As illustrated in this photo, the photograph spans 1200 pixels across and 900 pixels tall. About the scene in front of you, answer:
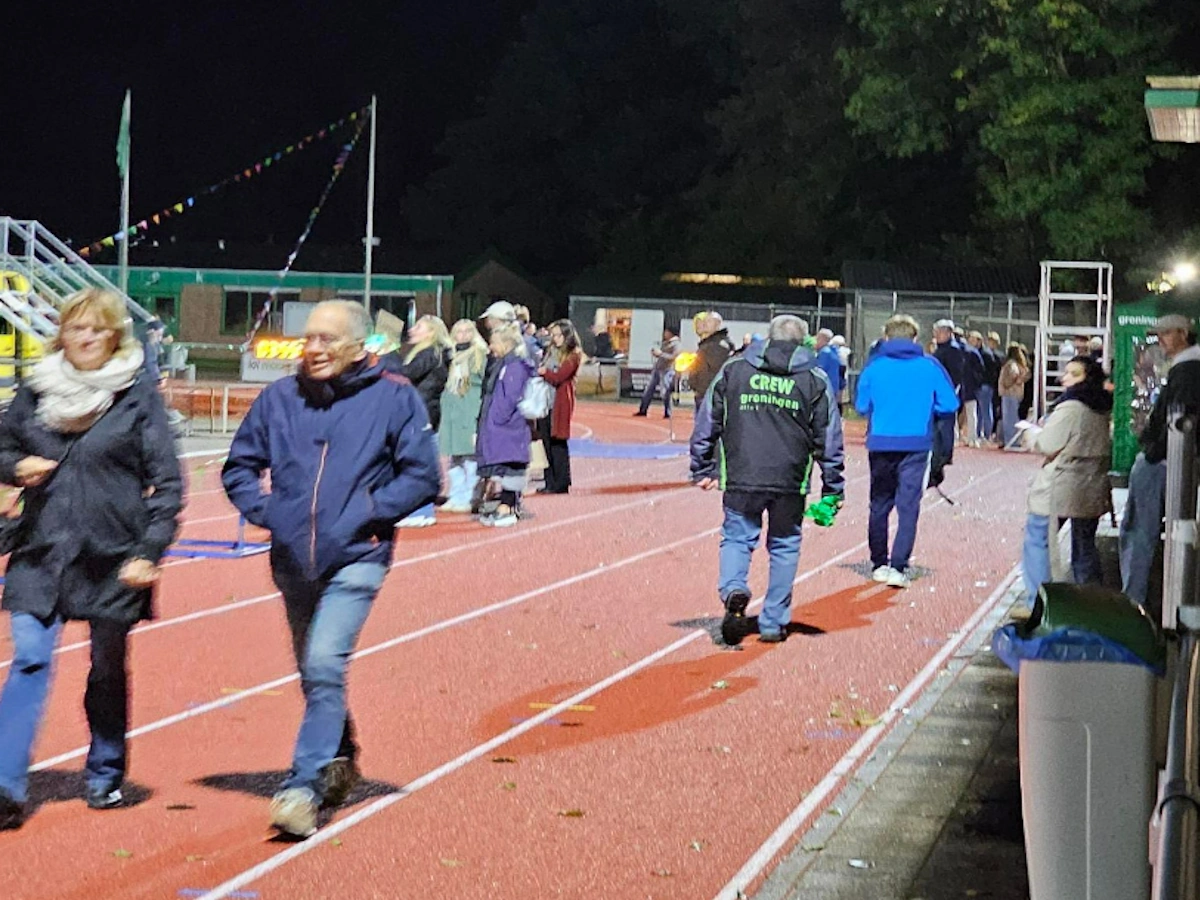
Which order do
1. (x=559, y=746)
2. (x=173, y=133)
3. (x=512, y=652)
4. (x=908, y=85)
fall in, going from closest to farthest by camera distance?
(x=559, y=746)
(x=512, y=652)
(x=908, y=85)
(x=173, y=133)

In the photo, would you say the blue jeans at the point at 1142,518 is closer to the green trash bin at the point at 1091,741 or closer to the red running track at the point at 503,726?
the red running track at the point at 503,726

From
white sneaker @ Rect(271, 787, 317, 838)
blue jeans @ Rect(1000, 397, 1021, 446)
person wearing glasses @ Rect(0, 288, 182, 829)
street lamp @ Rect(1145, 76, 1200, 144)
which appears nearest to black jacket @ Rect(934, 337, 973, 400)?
blue jeans @ Rect(1000, 397, 1021, 446)

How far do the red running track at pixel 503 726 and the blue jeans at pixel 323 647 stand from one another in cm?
25

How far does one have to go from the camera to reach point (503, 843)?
20.9 feet

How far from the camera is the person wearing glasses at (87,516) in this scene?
21.4ft

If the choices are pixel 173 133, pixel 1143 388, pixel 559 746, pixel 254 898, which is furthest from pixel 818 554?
pixel 173 133

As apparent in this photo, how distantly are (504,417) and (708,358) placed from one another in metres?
Answer: 3.09

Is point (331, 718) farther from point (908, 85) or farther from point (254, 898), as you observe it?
point (908, 85)

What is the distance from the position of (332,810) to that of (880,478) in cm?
706

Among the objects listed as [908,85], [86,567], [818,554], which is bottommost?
[818,554]

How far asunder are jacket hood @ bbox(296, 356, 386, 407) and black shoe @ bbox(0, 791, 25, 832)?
163cm

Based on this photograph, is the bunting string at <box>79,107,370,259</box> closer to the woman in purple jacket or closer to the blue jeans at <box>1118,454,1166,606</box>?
the woman in purple jacket

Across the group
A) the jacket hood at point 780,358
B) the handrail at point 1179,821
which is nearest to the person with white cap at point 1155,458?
the jacket hood at point 780,358

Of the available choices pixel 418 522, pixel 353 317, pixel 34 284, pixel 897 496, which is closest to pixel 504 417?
pixel 418 522
